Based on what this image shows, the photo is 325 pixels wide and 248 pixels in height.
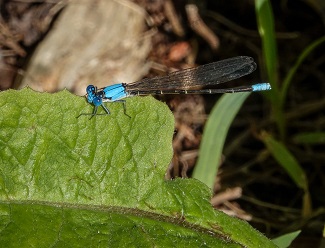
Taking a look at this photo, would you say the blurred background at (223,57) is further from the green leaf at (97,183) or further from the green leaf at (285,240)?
the green leaf at (97,183)

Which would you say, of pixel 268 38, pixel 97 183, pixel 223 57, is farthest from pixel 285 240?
pixel 223 57

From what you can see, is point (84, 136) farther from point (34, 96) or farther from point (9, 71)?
point (9, 71)

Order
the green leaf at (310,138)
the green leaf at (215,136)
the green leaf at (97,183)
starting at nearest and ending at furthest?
the green leaf at (97,183)
the green leaf at (215,136)
the green leaf at (310,138)

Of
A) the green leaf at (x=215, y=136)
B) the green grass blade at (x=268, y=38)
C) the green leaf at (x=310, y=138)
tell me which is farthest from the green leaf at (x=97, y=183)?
the green leaf at (x=310, y=138)

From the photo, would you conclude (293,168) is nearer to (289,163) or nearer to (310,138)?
(289,163)

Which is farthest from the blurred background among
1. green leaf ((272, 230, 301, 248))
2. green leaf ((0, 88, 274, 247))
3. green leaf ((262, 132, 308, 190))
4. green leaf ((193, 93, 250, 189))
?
green leaf ((0, 88, 274, 247))
